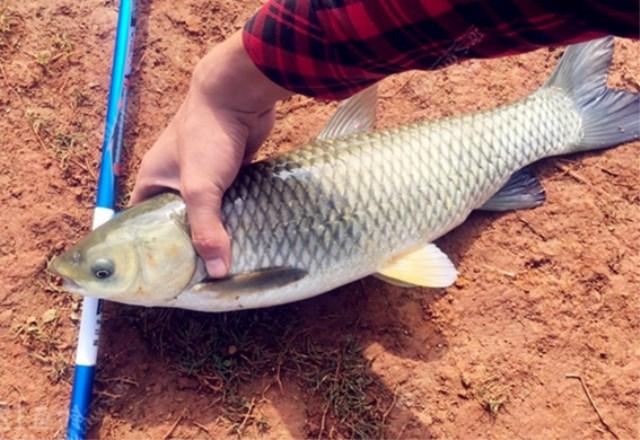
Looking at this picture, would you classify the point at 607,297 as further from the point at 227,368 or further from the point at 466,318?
the point at 227,368

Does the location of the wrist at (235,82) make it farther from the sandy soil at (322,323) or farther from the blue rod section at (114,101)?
the sandy soil at (322,323)

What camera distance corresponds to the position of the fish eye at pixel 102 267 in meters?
2.37

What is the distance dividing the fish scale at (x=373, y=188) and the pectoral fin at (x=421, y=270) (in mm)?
49

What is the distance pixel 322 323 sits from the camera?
281 centimetres

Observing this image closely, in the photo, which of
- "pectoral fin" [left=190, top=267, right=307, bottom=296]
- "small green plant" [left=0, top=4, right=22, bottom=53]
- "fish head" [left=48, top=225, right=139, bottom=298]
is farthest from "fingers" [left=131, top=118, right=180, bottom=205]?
"small green plant" [left=0, top=4, right=22, bottom=53]

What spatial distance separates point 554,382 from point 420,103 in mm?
1340

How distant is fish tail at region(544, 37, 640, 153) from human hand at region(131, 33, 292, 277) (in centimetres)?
141

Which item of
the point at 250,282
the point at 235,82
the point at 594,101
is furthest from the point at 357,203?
the point at 594,101

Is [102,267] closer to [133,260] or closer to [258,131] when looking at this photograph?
[133,260]

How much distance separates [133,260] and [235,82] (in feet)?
2.41

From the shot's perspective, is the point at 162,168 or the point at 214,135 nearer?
the point at 214,135

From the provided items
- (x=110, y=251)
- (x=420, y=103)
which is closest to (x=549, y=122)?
(x=420, y=103)

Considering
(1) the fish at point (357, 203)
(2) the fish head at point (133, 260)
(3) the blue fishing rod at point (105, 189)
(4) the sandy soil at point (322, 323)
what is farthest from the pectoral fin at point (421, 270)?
(3) the blue fishing rod at point (105, 189)

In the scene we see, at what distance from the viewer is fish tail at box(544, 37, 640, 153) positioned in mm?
3031
